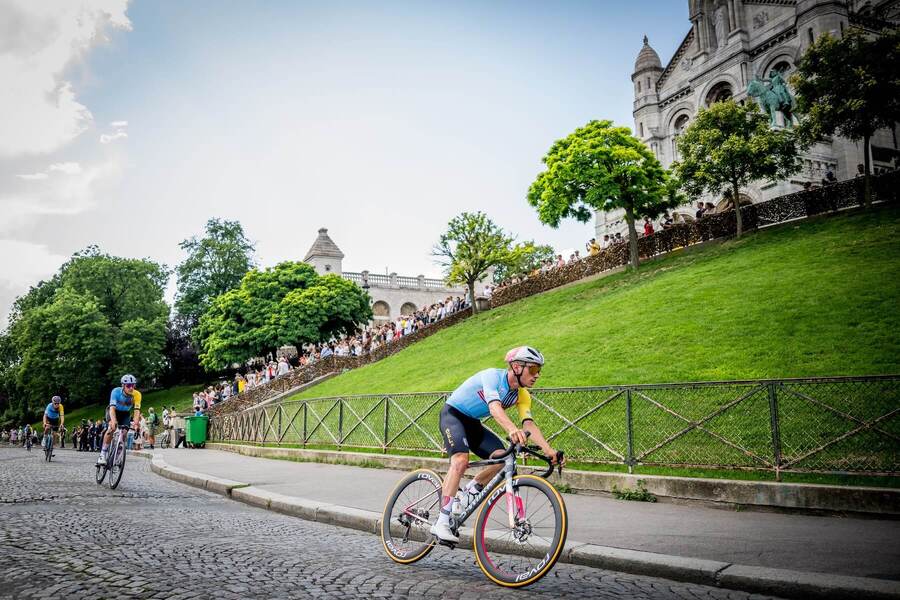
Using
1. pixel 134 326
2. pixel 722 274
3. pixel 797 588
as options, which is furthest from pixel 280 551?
pixel 134 326

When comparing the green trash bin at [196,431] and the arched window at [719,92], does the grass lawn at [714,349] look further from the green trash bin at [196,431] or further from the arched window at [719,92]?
the arched window at [719,92]

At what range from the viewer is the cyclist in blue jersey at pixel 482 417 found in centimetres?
475

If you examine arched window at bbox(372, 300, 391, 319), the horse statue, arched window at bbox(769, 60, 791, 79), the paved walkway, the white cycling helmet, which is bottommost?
the paved walkway

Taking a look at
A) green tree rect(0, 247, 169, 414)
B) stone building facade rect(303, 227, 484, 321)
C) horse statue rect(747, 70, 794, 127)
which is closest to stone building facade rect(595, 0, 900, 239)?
horse statue rect(747, 70, 794, 127)

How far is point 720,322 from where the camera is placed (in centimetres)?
1509

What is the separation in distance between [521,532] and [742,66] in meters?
48.1

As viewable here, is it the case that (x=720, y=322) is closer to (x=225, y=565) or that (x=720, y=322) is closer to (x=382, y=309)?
(x=225, y=565)

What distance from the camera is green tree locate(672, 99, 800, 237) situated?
26.5 meters

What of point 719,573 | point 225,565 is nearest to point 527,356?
point 719,573

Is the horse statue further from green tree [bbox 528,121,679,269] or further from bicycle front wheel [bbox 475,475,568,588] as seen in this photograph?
bicycle front wheel [bbox 475,475,568,588]

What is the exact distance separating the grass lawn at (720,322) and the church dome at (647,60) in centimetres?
3029

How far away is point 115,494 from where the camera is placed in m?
9.62

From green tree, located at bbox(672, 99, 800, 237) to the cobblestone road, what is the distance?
2495cm

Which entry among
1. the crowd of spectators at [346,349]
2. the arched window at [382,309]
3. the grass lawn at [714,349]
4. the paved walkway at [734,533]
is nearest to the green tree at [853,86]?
the grass lawn at [714,349]
